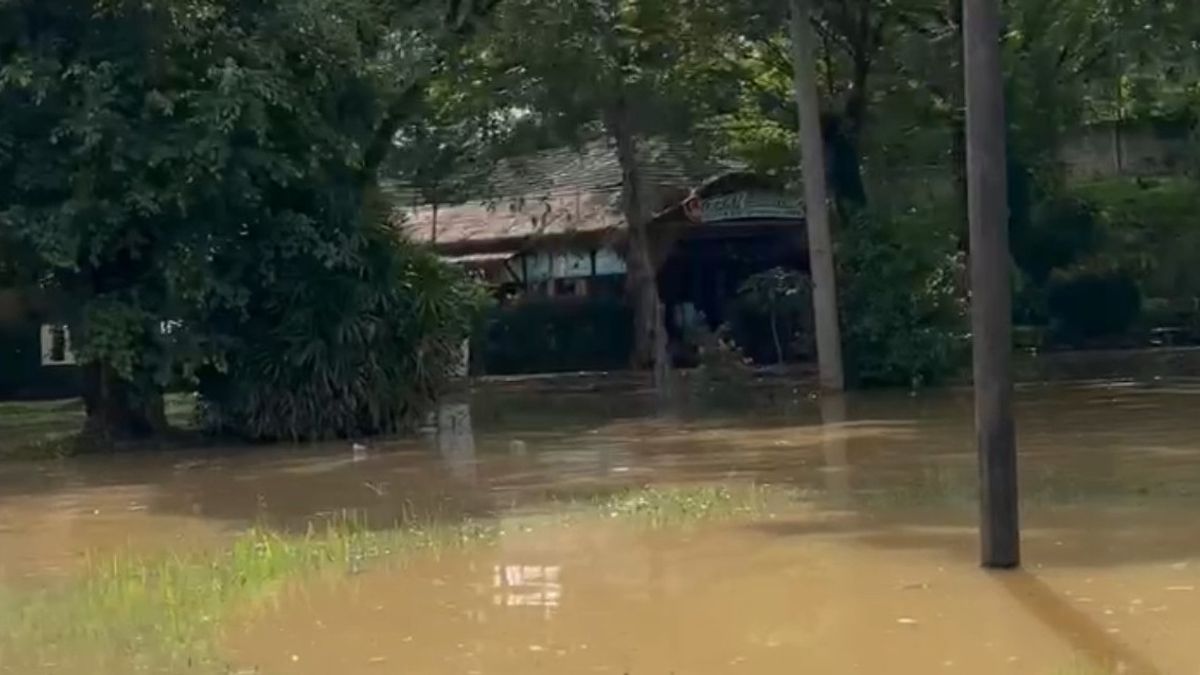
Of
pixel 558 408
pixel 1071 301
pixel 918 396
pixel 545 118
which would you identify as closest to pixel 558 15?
pixel 545 118

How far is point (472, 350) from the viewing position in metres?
34.0

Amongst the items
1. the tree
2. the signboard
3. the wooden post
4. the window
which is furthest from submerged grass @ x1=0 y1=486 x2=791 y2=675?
the signboard

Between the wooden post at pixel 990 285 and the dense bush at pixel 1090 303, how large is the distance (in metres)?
25.2

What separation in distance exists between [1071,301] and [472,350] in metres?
11.2

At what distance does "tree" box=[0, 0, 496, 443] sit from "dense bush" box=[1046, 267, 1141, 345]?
16.4 m

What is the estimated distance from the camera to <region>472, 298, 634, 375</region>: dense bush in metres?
35.0

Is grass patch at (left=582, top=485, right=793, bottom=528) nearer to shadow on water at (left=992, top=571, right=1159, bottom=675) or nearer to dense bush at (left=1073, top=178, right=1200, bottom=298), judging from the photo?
shadow on water at (left=992, top=571, right=1159, bottom=675)

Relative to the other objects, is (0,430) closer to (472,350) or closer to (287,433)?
(287,433)

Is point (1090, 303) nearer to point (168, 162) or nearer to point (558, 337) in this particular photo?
point (558, 337)

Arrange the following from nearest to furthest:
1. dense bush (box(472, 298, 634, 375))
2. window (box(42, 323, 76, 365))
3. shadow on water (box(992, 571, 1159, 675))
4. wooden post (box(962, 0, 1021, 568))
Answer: shadow on water (box(992, 571, 1159, 675)) → wooden post (box(962, 0, 1021, 568)) → window (box(42, 323, 76, 365)) → dense bush (box(472, 298, 634, 375))

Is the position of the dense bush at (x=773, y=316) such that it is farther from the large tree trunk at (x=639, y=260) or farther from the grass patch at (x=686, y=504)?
the grass patch at (x=686, y=504)

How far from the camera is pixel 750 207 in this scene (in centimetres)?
3362

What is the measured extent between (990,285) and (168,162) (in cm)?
1258

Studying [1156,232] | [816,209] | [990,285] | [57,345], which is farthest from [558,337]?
[990,285]
